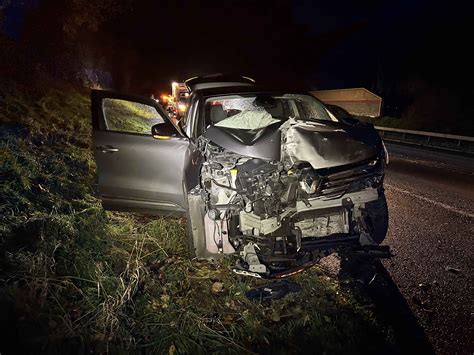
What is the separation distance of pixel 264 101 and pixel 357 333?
106 inches

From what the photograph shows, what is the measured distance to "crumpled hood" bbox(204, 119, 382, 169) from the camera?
3.24 m

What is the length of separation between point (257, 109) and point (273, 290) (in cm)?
209

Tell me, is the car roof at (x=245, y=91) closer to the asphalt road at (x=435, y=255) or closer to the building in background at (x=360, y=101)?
the asphalt road at (x=435, y=255)

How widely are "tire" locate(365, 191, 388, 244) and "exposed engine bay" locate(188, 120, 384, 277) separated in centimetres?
13

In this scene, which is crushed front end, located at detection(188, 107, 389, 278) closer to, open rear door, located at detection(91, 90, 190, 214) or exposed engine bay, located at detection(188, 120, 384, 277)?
exposed engine bay, located at detection(188, 120, 384, 277)

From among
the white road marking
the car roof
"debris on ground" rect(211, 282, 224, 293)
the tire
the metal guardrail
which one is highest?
the car roof

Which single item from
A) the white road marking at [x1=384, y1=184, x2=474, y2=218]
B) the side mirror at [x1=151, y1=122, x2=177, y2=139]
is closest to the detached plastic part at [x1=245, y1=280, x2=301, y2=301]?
the side mirror at [x1=151, y1=122, x2=177, y2=139]

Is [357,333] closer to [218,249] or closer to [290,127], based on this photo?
[218,249]

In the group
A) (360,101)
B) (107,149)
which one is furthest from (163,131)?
(360,101)

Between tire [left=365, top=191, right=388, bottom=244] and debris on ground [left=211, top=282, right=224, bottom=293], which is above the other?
Answer: tire [left=365, top=191, right=388, bottom=244]

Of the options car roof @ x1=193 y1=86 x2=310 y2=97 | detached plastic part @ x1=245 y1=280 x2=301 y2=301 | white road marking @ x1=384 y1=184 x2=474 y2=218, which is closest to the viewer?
detached plastic part @ x1=245 y1=280 x2=301 y2=301

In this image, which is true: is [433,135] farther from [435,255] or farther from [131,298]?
[131,298]

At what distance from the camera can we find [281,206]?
316 cm

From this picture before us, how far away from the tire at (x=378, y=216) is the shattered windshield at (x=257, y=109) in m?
1.22
